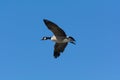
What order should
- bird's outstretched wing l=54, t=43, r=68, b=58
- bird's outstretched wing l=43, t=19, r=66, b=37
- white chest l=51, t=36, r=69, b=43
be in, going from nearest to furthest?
1. bird's outstretched wing l=43, t=19, r=66, b=37
2. white chest l=51, t=36, r=69, b=43
3. bird's outstretched wing l=54, t=43, r=68, b=58

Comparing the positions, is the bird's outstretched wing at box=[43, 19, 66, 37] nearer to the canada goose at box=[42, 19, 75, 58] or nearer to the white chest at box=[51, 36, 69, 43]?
the canada goose at box=[42, 19, 75, 58]

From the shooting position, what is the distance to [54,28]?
60.3 m

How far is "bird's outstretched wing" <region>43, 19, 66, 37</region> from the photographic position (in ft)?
197

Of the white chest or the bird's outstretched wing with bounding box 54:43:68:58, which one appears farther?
the bird's outstretched wing with bounding box 54:43:68:58

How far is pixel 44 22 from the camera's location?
2367 inches

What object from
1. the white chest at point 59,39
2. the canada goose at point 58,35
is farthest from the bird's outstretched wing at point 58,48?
the white chest at point 59,39

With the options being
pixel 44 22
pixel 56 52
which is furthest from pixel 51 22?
pixel 56 52

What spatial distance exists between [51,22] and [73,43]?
237 centimetres

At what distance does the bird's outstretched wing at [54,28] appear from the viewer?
60.0m

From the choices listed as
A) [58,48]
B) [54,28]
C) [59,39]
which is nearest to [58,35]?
[59,39]

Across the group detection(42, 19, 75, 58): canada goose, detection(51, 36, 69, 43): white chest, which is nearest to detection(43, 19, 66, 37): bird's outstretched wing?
detection(42, 19, 75, 58): canada goose

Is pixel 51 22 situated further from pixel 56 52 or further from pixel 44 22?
pixel 56 52

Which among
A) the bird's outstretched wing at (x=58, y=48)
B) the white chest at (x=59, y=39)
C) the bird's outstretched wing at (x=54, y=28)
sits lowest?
the white chest at (x=59, y=39)

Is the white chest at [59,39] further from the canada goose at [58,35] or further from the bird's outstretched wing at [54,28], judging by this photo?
the bird's outstretched wing at [54,28]
